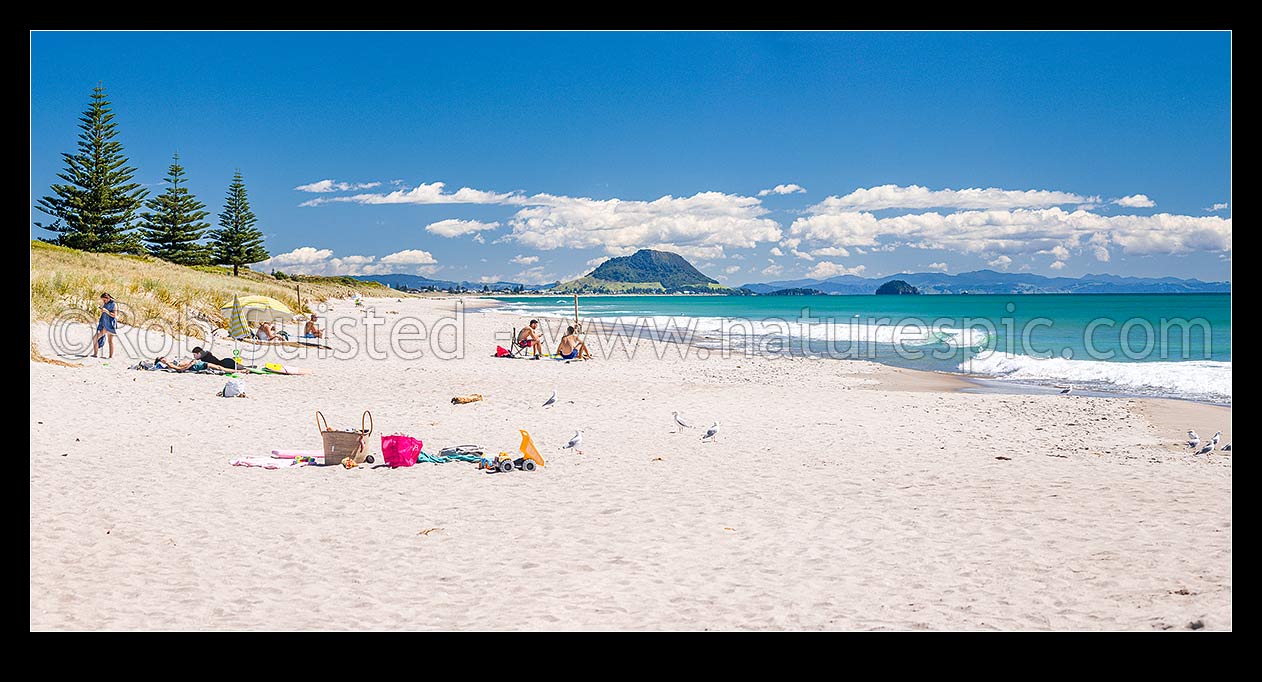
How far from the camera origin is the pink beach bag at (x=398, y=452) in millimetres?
6887

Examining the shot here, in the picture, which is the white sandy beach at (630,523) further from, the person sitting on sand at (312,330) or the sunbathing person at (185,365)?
the person sitting on sand at (312,330)

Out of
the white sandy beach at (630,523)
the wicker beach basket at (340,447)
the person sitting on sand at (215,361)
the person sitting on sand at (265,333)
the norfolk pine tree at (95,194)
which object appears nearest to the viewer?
the white sandy beach at (630,523)

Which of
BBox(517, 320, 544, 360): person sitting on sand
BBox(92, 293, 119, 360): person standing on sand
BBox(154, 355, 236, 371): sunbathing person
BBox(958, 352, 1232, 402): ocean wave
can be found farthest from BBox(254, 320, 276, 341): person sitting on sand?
BBox(958, 352, 1232, 402): ocean wave

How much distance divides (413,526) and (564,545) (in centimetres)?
104

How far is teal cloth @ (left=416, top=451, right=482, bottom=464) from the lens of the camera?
23.1 ft

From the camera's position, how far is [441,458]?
23.2 feet

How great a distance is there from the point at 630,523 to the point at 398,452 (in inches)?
97.6

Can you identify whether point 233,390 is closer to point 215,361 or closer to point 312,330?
point 215,361

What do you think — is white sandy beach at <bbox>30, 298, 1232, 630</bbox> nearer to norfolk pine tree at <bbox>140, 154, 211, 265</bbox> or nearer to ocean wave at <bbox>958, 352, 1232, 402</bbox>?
ocean wave at <bbox>958, 352, 1232, 402</bbox>

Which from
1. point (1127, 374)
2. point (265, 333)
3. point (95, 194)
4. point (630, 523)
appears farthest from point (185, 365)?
point (95, 194)

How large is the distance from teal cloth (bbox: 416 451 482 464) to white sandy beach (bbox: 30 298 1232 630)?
15 centimetres

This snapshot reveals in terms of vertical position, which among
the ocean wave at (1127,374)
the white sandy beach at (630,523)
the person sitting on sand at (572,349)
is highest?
the person sitting on sand at (572,349)

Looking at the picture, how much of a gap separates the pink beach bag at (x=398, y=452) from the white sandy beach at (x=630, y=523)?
0.18 metres

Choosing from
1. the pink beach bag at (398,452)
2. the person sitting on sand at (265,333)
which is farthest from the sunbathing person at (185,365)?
the pink beach bag at (398,452)
